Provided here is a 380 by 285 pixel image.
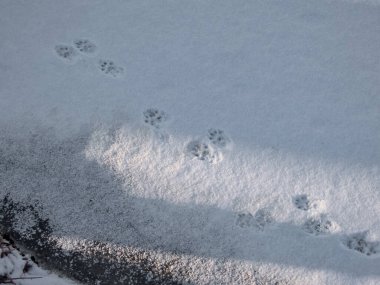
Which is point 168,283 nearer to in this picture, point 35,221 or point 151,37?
point 35,221

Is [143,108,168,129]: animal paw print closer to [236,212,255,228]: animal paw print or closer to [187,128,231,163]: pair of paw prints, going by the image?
[187,128,231,163]: pair of paw prints

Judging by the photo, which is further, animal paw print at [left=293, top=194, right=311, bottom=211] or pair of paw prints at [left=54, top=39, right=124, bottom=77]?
pair of paw prints at [left=54, top=39, right=124, bottom=77]

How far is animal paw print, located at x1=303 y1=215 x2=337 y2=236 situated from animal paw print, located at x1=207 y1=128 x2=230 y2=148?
0.76m

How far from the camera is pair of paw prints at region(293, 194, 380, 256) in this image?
224 centimetres

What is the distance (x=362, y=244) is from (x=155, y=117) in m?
1.63

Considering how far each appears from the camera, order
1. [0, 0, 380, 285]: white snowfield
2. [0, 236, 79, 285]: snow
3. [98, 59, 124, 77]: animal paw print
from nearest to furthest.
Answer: [0, 236, 79, 285]: snow
[0, 0, 380, 285]: white snowfield
[98, 59, 124, 77]: animal paw print

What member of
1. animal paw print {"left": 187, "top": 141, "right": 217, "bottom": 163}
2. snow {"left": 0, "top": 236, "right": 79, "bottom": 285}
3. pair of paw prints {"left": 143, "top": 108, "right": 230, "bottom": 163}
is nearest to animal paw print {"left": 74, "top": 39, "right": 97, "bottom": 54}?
pair of paw prints {"left": 143, "top": 108, "right": 230, "bottom": 163}

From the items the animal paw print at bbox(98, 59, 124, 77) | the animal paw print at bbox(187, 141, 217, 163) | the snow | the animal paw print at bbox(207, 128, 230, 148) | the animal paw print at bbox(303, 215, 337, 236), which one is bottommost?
the snow

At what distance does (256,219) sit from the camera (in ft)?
7.49

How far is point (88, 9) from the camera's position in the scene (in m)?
2.75

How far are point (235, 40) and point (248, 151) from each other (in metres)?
0.92

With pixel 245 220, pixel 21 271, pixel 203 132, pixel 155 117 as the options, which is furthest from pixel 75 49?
pixel 245 220

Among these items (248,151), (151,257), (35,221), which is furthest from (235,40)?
(35,221)

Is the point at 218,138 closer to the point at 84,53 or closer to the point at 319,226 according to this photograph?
the point at 319,226
